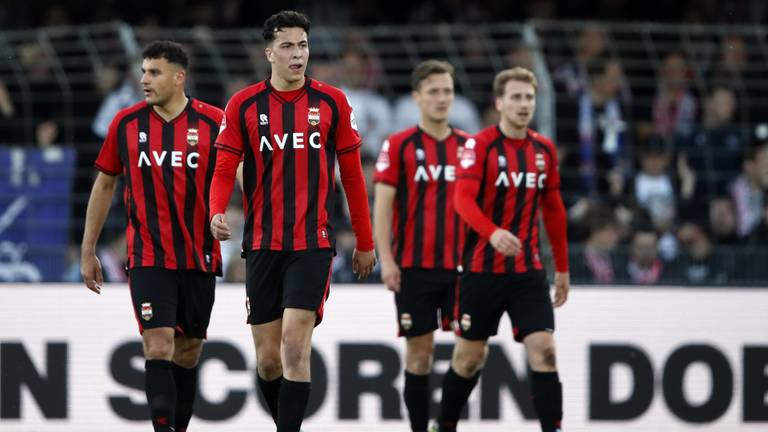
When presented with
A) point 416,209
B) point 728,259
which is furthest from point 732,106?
point 416,209

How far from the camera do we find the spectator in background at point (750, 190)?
34.2 feet

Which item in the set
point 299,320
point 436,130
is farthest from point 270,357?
point 436,130

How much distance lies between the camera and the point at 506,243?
6812 mm

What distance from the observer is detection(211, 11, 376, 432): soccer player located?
6.24 meters

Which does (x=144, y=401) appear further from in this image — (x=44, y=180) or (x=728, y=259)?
(x=728, y=259)

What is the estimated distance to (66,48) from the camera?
34.0 ft

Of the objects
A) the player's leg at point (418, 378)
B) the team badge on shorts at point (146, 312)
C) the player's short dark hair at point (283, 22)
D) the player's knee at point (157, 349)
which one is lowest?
the player's leg at point (418, 378)

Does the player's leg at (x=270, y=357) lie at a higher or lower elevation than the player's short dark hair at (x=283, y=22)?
lower

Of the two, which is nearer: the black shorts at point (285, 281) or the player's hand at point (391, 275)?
the black shorts at point (285, 281)

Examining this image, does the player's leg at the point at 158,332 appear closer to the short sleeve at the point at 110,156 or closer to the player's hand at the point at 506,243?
the short sleeve at the point at 110,156

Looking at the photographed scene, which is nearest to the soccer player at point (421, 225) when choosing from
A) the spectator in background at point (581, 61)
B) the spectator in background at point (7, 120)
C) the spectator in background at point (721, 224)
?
the spectator in background at point (581, 61)

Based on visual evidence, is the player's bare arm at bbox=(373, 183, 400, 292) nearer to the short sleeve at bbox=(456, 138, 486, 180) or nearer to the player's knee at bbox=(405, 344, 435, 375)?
the player's knee at bbox=(405, 344, 435, 375)

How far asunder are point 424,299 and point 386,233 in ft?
1.38

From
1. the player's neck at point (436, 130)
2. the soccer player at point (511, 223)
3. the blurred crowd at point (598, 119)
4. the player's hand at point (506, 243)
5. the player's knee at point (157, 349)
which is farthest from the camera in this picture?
the blurred crowd at point (598, 119)
